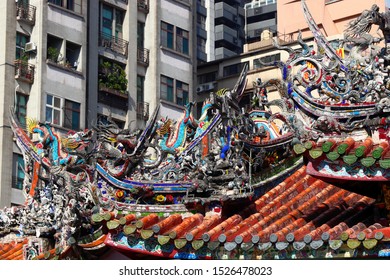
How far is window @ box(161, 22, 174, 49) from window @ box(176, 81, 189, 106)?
1759mm

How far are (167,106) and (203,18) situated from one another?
25.9m

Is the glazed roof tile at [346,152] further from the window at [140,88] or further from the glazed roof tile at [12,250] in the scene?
the window at [140,88]

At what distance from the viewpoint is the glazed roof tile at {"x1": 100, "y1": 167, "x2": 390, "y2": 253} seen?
658 inches

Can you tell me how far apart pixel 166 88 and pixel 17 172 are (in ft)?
32.0

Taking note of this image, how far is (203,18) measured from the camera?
72.9m

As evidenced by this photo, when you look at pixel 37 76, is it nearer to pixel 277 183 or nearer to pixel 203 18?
pixel 277 183

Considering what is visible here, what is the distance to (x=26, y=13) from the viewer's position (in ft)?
140

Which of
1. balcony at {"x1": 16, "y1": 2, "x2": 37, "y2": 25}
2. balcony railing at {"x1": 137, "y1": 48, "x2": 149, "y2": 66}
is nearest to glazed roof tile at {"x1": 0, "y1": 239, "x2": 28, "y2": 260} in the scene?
balcony at {"x1": 16, "y1": 2, "x2": 37, "y2": 25}

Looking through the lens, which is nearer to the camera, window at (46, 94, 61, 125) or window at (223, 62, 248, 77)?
window at (46, 94, 61, 125)

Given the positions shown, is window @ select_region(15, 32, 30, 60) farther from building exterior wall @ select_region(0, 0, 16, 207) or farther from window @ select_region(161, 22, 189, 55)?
window @ select_region(161, 22, 189, 55)

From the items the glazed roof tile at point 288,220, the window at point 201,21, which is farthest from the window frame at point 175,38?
the glazed roof tile at point 288,220

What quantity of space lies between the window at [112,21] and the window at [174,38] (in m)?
2.29

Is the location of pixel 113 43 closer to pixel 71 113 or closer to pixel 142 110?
pixel 142 110

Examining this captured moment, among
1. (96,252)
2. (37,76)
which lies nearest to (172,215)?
(96,252)
